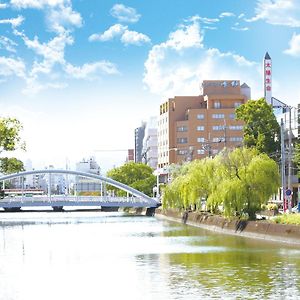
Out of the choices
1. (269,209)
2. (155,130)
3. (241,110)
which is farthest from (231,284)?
(155,130)

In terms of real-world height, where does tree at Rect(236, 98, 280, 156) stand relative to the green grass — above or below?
above

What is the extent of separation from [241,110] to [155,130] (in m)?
92.0

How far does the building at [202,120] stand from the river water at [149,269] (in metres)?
71.7

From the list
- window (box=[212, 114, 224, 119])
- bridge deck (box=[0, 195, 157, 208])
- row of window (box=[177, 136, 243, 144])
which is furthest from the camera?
window (box=[212, 114, 224, 119])

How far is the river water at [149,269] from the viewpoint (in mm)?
25688

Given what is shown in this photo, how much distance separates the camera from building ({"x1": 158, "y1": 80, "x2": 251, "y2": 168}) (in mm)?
121250

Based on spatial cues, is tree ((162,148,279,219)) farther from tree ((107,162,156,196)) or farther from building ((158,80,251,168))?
tree ((107,162,156,196))

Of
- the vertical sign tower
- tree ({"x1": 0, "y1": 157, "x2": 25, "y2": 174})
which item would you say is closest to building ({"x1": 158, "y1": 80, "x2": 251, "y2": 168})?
the vertical sign tower

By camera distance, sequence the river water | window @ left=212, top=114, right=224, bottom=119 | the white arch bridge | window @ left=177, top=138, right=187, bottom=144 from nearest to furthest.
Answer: the river water < the white arch bridge < window @ left=212, top=114, right=224, bottom=119 < window @ left=177, top=138, right=187, bottom=144

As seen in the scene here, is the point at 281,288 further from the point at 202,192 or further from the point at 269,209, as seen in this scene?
the point at 202,192

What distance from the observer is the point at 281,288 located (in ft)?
85.9

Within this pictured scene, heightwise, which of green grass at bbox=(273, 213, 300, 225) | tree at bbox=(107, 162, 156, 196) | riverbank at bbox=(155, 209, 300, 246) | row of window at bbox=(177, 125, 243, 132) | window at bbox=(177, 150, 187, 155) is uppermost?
row of window at bbox=(177, 125, 243, 132)

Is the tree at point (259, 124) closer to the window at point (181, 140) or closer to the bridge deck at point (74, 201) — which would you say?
the bridge deck at point (74, 201)

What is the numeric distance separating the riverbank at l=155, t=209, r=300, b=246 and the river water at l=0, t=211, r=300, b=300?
38.9 inches
